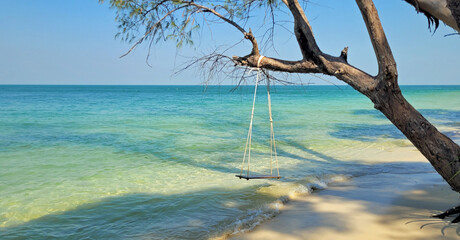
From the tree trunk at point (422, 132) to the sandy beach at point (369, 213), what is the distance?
0.53 meters

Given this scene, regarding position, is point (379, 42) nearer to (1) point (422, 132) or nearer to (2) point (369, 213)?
(1) point (422, 132)

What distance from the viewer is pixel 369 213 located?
3.73 meters

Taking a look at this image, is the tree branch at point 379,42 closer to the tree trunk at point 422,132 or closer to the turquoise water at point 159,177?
the tree trunk at point 422,132

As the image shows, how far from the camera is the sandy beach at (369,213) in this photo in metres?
3.21

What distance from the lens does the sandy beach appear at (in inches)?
126

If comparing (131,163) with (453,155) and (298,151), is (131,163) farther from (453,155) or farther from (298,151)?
(453,155)

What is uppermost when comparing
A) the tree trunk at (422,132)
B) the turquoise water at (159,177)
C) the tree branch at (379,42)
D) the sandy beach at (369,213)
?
the tree branch at (379,42)

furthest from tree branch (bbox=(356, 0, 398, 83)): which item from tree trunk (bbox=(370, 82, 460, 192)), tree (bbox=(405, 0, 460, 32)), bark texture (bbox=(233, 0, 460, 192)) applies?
tree (bbox=(405, 0, 460, 32))

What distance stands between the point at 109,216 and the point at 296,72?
264cm

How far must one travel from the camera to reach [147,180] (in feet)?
19.4

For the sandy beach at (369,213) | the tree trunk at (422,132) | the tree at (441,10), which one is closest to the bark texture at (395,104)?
the tree trunk at (422,132)

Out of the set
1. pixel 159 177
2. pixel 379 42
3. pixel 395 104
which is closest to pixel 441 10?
pixel 379 42

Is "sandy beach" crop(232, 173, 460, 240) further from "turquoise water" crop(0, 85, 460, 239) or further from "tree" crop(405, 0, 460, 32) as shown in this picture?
"tree" crop(405, 0, 460, 32)

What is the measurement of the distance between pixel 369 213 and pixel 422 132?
1.09m
